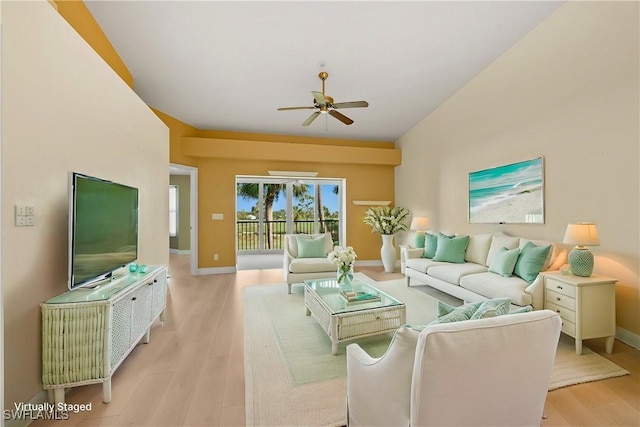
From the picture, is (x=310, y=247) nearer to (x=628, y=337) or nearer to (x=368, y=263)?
(x=368, y=263)

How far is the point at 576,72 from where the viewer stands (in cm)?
304

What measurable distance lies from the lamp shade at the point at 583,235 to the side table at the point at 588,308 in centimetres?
32

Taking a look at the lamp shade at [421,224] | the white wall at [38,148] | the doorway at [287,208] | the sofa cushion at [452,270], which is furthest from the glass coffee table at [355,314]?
the doorway at [287,208]

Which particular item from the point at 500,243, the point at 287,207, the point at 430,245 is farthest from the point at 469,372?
the point at 287,207

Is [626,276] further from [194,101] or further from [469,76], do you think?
[194,101]

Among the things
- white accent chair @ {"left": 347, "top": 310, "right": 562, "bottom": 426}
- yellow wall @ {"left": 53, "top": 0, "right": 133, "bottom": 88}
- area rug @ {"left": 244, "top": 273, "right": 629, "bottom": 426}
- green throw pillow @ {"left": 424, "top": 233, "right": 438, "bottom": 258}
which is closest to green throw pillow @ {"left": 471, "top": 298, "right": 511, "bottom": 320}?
white accent chair @ {"left": 347, "top": 310, "right": 562, "bottom": 426}

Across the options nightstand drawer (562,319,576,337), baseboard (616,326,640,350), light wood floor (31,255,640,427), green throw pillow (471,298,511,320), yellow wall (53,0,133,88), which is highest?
yellow wall (53,0,133,88)

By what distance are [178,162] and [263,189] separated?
7.48ft

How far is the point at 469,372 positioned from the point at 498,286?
2.36 m

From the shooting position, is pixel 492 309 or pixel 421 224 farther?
pixel 421 224

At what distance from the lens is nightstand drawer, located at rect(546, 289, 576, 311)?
8.14 ft

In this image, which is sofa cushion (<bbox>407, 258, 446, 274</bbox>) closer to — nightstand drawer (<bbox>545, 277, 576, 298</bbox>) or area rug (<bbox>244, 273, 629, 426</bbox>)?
area rug (<bbox>244, 273, 629, 426</bbox>)

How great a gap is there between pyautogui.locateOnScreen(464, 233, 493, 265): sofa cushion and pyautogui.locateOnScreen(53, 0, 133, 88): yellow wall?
517cm

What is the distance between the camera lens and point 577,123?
3.05 m
